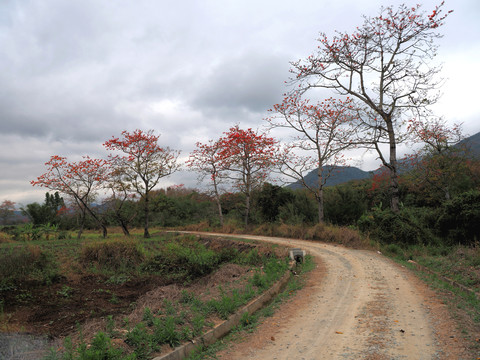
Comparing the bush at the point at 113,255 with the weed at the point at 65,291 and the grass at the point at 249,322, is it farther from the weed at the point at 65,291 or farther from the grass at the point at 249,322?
the grass at the point at 249,322

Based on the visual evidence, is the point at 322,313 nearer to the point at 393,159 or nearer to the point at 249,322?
the point at 249,322

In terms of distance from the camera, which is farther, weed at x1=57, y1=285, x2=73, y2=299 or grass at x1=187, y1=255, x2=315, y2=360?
weed at x1=57, y1=285, x2=73, y2=299

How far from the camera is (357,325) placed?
4977 mm

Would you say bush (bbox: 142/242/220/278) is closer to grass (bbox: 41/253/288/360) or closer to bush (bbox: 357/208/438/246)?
grass (bbox: 41/253/288/360)

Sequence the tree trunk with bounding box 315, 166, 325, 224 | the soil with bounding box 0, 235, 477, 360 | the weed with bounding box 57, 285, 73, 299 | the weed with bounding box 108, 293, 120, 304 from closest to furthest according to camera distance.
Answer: the soil with bounding box 0, 235, 477, 360
the weed with bounding box 108, 293, 120, 304
the weed with bounding box 57, 285, 73, 299
the tree trunk with bounding box 315, 166, 325, 224

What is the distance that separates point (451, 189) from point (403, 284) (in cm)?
1556

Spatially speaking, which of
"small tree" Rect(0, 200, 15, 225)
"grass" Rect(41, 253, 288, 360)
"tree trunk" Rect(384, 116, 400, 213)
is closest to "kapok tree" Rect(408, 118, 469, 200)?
"tree trunk" Rect(384, 116, 400, 213)

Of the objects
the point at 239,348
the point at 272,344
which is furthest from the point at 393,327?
the point at 239,348

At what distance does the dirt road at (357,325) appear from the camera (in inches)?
161

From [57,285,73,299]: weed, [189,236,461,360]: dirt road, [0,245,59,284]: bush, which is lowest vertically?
[189,236,461,360]: dirt road

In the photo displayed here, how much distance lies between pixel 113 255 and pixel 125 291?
3.97 meters

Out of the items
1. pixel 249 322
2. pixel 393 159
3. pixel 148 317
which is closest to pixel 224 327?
pixel 249 322

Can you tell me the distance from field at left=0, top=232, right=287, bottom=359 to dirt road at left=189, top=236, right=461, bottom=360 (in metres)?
0.95

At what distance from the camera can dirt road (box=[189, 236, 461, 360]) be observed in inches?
161
